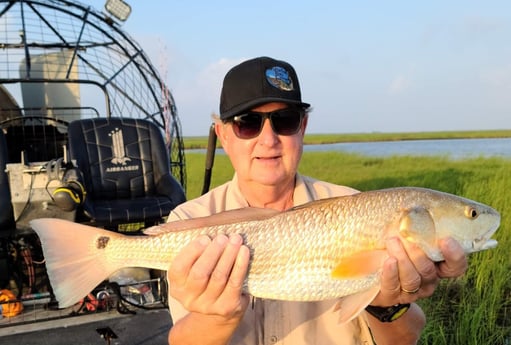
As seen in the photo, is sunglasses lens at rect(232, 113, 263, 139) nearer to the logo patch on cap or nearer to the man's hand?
the logo patch on cap

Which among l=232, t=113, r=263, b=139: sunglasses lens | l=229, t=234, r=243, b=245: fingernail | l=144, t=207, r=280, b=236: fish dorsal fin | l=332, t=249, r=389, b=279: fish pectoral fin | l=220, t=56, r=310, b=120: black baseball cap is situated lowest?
l=332, t=249, r=389, b=279: fish pectoral fin

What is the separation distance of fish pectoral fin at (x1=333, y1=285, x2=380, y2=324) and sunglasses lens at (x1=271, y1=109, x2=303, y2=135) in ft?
2.98

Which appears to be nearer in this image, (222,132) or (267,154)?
(267,154)

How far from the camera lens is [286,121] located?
2.48 metres

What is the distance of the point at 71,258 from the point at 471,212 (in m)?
1.88

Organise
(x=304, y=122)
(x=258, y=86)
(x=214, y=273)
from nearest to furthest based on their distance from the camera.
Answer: (x=214, y=273) → (x=258, y=86) → (x=304, y=122)

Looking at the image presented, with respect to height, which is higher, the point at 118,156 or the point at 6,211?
the point at 118,156

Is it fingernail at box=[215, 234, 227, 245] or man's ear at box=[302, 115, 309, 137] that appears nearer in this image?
fingernail at box=[215, 234, 227, 245]

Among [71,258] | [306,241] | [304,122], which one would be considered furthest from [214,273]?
[304,122]

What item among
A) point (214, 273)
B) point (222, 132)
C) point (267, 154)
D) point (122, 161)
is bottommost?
point (214, 273)

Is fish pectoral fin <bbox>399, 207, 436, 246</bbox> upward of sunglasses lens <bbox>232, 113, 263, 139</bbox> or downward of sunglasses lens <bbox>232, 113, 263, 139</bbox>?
downward

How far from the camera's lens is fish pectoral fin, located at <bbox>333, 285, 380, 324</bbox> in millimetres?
2012

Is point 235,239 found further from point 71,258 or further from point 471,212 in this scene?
point 471,212

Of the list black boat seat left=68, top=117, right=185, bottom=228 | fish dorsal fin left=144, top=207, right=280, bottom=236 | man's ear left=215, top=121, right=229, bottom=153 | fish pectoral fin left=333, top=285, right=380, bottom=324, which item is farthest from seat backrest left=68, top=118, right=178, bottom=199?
fish pectoral fin left=333, top=285, right=380, bottom=324
